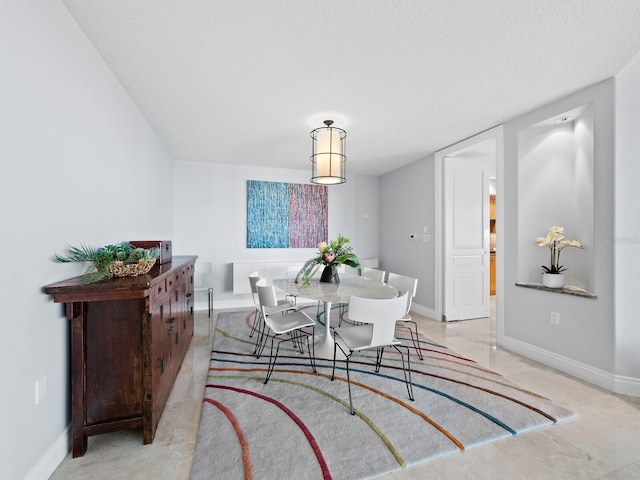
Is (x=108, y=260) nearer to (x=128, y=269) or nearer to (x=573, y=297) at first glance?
(x=128, y=269)

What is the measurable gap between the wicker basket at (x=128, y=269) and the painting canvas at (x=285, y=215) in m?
3.33

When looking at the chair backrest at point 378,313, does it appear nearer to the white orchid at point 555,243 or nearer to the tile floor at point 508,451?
the tile floor at point 508,451

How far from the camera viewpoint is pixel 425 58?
2.07 m

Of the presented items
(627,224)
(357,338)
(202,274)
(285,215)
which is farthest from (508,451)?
→ (202,274)

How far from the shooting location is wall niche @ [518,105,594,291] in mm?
2830

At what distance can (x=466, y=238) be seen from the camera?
4.33 metres

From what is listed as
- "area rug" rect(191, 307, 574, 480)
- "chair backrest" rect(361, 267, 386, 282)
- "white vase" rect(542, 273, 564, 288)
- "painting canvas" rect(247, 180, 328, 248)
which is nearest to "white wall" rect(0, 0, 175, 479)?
"area rug" rect(191, 307, 574, 480)

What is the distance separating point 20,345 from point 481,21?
297cm

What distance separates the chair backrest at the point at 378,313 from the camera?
2.01 meters

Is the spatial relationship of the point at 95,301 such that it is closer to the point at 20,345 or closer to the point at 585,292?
the point at 20,345

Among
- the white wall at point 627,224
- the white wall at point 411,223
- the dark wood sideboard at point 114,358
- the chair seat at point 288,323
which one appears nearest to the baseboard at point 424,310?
the white wall at point 411,223

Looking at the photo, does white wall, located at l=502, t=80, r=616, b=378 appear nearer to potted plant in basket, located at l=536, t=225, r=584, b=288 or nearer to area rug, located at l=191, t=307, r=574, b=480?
potted plant in basket, located at l=536, t=225, r=584, b=288

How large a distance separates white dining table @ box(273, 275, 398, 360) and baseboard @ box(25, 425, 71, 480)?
65.8 inches

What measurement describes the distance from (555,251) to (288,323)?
2.87 m
